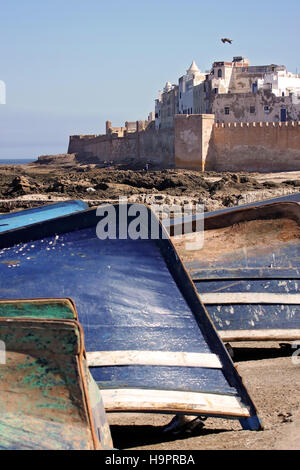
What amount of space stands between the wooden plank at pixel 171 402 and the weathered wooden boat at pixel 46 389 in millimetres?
575

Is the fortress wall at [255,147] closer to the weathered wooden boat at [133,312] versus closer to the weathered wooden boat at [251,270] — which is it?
the weathered wooden boat at [251,270]

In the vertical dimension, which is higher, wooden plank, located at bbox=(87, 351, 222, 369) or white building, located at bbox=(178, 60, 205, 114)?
white building, located at bbox=(178, 60, 205, 114)

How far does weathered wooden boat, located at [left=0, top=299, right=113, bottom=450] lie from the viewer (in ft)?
11.6

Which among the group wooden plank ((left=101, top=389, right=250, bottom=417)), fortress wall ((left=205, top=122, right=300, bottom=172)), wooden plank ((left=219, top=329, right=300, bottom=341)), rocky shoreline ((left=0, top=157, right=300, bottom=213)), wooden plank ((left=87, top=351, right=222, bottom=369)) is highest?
fortress wall ((left=205, top=122, right=300, bottom=172))

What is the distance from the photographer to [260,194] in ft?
62.0

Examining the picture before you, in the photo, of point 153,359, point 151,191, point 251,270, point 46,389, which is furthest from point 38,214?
point 151,191

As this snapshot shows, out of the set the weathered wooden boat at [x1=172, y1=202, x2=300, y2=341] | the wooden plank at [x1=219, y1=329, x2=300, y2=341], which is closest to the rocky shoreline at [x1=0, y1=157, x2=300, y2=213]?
the weathered wooden boat at [x1=172, y1=202, x2=300, y2=341]

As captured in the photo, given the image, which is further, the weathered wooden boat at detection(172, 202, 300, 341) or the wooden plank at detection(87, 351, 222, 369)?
the weathered wooden boat at detection(172, 202, 300, 341)

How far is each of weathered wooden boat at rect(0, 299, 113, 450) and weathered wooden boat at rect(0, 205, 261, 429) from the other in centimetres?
79

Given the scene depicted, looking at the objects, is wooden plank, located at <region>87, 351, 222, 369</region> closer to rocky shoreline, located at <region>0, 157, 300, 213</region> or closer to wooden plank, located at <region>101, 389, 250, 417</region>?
wooden plank, located at <region>101, 389, 250, 417</region>

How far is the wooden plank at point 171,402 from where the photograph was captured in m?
4.38

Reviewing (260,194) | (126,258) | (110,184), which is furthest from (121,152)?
(126,258)

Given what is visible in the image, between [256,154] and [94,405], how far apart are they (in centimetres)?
2598
